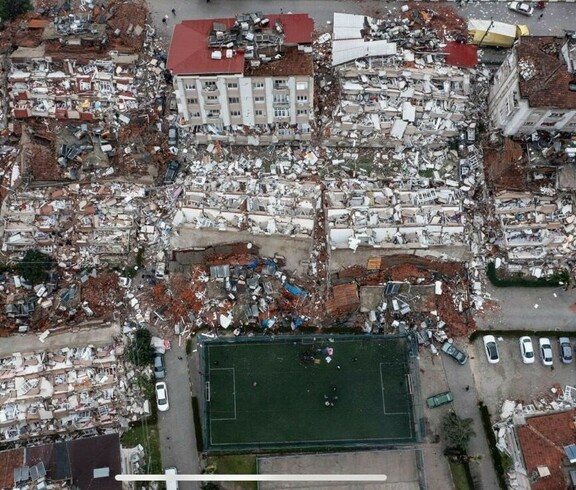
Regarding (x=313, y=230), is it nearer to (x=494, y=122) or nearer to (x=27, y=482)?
(x=494, y=122)

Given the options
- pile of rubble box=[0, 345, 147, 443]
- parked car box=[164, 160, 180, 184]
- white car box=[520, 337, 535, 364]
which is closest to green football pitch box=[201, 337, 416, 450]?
pile of rubble box=[0, 345, 147, 443]

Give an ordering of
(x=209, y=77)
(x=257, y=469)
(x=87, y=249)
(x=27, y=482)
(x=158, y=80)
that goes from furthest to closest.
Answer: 1. (x=158, y=80)
2. (x=87, y=249)
3. (x=209, y=77)
4. (x=257, y=469)
5. (x=27, y=482)

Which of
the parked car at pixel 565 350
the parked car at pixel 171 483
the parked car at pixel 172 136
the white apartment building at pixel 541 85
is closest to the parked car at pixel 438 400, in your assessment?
the parked car at pixel 565 350

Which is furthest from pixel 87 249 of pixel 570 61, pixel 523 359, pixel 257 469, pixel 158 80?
pixel 570 61

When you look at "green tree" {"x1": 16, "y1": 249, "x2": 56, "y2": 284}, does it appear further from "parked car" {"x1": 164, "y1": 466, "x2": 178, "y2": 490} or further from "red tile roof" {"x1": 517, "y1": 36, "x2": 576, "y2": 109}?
"red tile roof" {"x1": 517, "y1": 36, "x2": 576, "y2": 109}

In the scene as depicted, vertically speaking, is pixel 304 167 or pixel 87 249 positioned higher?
pixel 304 167
